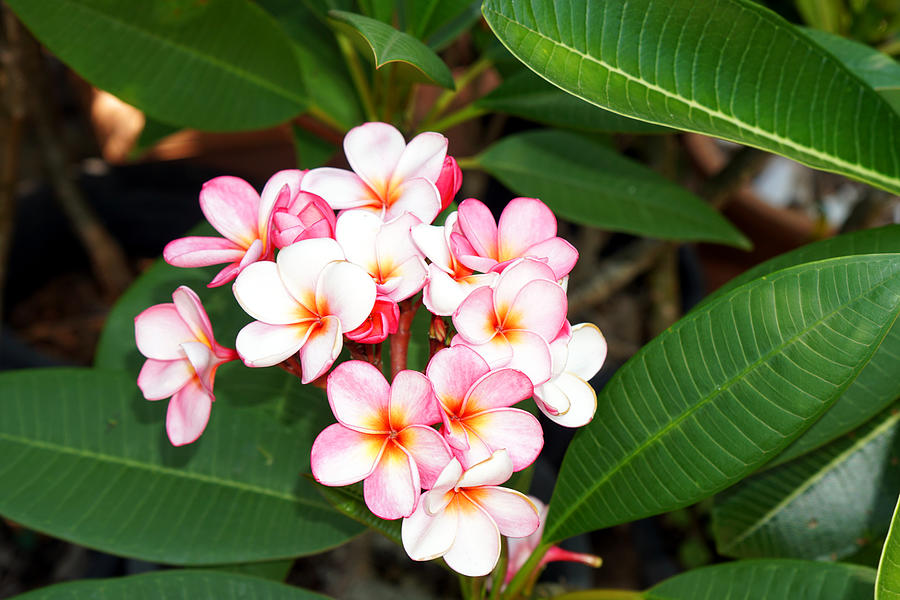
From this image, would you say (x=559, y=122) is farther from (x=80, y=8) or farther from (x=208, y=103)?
(x=80, y=8)

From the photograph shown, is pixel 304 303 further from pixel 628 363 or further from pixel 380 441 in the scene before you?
pixel 628 363

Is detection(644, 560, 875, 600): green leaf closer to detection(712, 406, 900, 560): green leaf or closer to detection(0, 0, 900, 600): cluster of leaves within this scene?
detection(0, 0, 900, 600): cluster of leaves

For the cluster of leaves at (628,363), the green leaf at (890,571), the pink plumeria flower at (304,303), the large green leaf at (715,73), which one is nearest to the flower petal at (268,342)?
the pink plumeria flower at (304,303)

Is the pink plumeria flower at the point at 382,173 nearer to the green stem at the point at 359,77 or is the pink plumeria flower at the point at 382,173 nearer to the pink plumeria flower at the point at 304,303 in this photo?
the pink plumeria flower at the point at 304,303

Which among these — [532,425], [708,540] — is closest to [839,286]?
[532,425]

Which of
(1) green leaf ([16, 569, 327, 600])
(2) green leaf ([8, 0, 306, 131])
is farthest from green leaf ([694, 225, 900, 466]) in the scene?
(2) green leaf ([8, 0, 306, 131])
